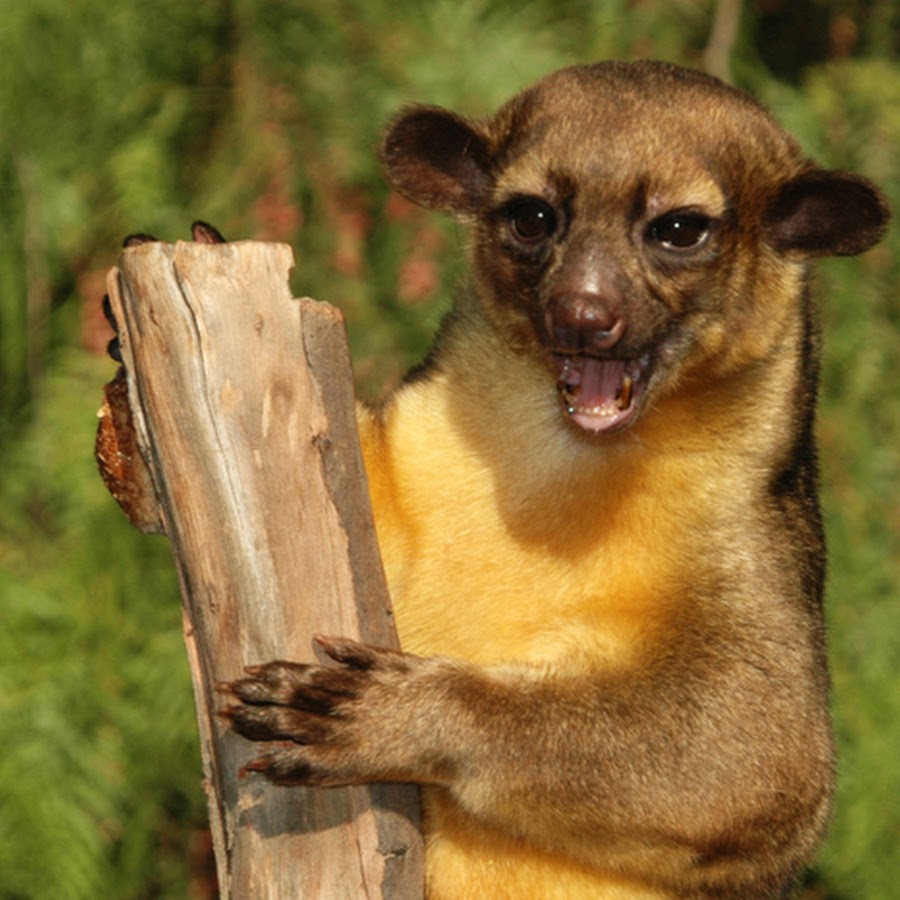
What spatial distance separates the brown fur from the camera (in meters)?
4.09

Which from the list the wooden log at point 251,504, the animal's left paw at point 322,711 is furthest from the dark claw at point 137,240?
the animal's left paw at point 322,711

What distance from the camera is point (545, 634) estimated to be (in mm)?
4297

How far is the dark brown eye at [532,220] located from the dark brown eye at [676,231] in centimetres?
26

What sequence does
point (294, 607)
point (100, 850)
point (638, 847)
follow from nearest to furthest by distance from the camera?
1. point (294, 607)
2. point (638, 847)
3. point (100, 850)

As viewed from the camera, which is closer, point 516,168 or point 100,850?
point 516,168

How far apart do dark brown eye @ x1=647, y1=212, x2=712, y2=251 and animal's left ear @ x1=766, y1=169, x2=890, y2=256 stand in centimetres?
31

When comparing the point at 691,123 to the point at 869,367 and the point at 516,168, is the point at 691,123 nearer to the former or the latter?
the point at 516,168

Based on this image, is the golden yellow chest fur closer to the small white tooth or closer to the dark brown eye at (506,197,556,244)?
the small white tooth

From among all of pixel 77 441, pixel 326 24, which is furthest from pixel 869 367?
pixel 77 441

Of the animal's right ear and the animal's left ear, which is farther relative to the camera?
the animal's right ear

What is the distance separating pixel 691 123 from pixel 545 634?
1.36 meters

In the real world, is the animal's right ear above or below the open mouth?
above

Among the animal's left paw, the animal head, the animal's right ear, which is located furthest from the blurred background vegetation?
Result: the animal's left paw

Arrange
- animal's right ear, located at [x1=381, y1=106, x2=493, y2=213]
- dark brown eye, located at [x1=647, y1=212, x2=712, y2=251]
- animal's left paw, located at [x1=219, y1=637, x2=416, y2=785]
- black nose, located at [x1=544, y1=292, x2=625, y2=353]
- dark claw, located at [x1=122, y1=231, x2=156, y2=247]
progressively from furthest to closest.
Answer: animal's right ear, located at [x1=381, y1=106, x2=493, y2=213]
dark brown eye, located at [x1=647, y1=212, x2=712, y2=251]
black nose, located at [x1=544, y1=292, x2=625, y2=353]
dark claw, located at [x1=122, y1=231, x2=156, y2=247]
animal's left paw, located at [x1=219, y1=637, x2=416, y2=785]
